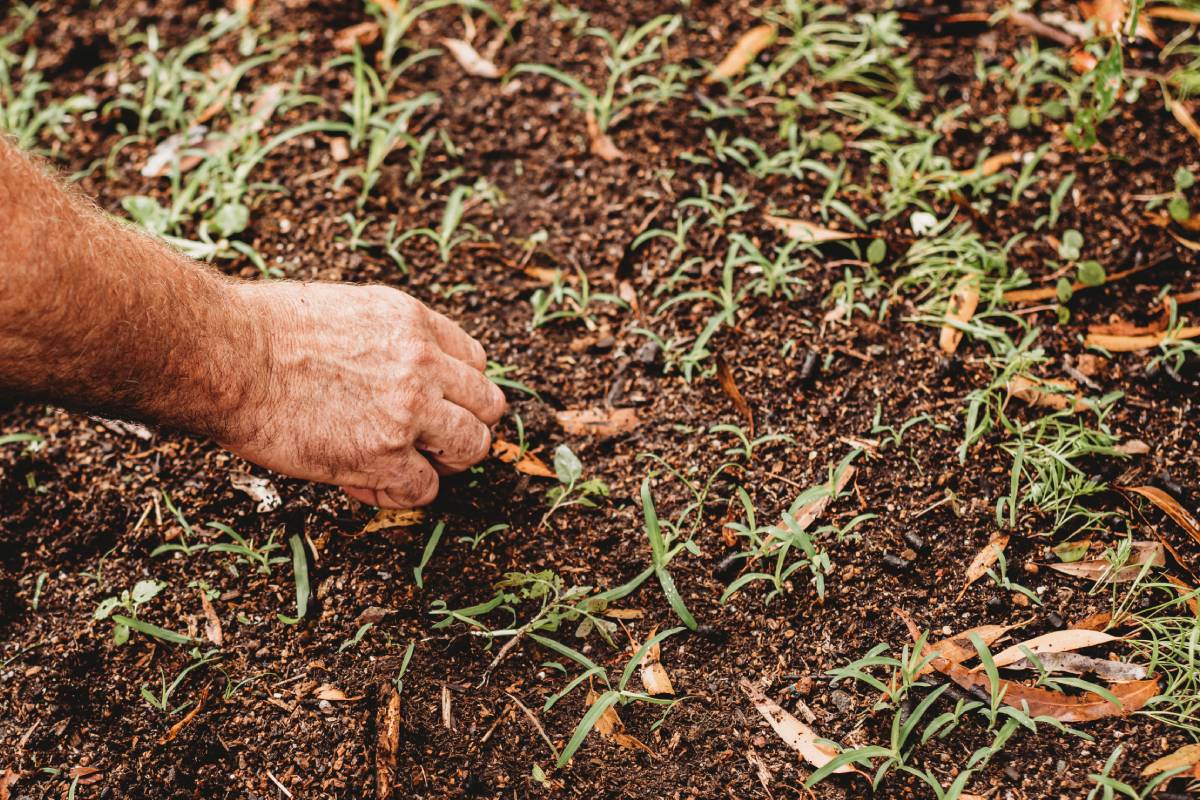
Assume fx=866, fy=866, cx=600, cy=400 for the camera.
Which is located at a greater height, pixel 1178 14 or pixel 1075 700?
pixel 1178 14

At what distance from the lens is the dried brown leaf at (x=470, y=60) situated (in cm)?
256

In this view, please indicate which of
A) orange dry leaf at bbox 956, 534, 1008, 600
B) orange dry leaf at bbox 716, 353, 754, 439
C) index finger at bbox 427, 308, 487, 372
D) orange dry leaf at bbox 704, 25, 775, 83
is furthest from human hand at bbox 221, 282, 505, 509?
orange dry leaf at bbox 704, 25, 775, 83

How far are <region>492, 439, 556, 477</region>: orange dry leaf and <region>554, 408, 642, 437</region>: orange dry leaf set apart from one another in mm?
109

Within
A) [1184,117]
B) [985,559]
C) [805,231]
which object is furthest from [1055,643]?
[1184,117]

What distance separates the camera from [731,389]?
78.0 inches

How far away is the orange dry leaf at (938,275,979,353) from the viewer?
201 centimetres

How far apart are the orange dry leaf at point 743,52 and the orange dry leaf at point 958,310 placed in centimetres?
91

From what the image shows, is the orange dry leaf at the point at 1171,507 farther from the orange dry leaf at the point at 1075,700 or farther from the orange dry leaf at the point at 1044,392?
the orange dry leaf at the point at 1075,700

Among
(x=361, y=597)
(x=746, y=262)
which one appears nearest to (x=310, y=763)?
(x=361, y=597)

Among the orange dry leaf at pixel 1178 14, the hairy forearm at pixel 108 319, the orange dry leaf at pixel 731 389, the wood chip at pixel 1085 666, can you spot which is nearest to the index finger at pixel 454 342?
the hairy forearm at pixel 108 319

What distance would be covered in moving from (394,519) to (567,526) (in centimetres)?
37

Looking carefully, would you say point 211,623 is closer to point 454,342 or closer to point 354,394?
point 354,394

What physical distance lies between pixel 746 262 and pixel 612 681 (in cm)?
106

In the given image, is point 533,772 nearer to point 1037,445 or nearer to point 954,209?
point 1037,445
